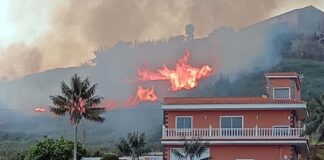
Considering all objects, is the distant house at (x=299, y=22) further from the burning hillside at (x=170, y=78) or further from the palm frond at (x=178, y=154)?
the palm frond at (x=178, y=154)

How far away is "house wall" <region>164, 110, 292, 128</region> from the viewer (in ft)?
221

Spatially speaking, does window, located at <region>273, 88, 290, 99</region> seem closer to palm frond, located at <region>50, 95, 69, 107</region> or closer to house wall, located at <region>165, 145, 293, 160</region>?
house wall, located at <region>165, 145, 293, 160</region>

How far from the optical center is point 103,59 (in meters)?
191

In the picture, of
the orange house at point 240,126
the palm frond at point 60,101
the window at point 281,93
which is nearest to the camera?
the palm frond at point 60,101

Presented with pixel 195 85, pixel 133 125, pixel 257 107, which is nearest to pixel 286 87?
pixel 257 107

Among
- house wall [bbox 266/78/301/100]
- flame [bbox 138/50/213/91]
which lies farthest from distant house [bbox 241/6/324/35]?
house wall [bbox 266/78/301/100]

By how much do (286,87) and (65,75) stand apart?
12317cm

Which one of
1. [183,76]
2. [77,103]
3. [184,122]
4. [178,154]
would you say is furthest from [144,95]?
[77,103]

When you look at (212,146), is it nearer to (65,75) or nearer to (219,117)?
(219,117)

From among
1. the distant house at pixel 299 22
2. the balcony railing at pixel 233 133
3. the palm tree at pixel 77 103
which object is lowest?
the balcony railing at pixel 233 133

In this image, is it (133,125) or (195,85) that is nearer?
(195,85)

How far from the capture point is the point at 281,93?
70.6m

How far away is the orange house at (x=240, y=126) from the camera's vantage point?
216 feet

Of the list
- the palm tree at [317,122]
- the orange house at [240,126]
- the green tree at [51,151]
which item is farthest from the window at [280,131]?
the green tree at [51,151]
